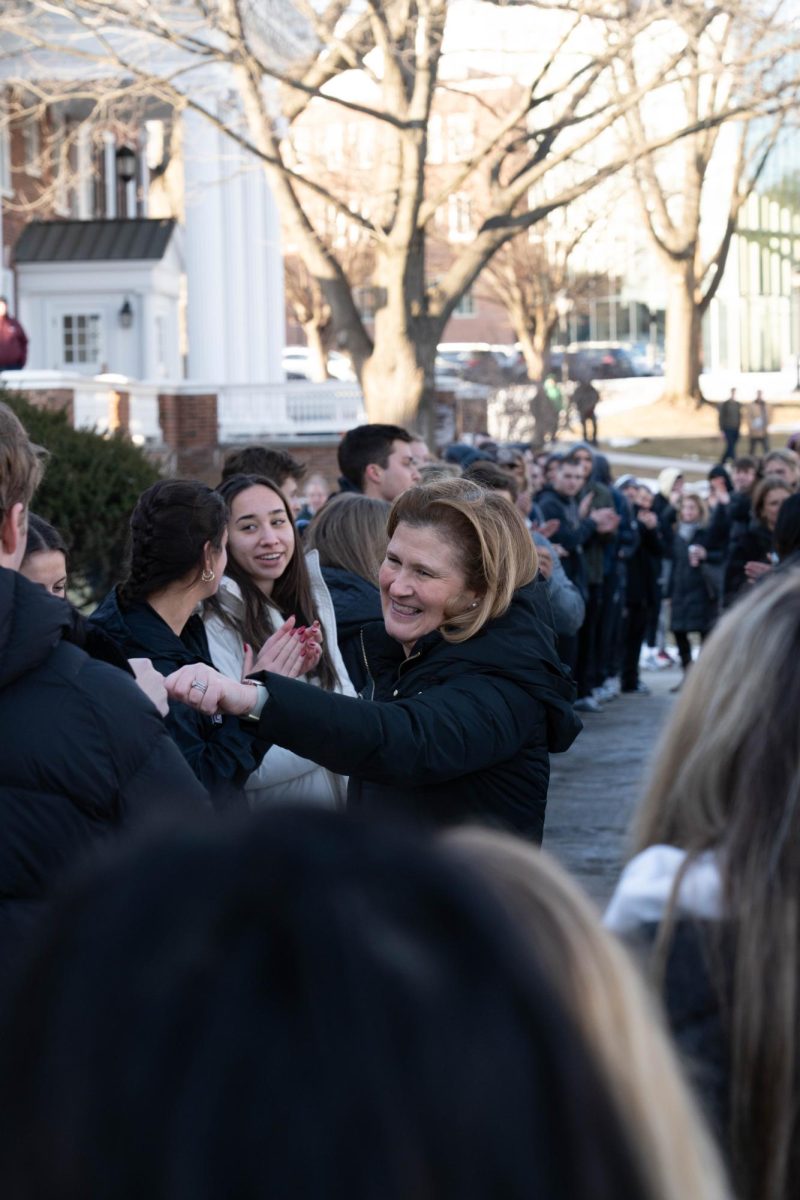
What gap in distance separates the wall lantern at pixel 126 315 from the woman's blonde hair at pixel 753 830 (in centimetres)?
Result: 2941

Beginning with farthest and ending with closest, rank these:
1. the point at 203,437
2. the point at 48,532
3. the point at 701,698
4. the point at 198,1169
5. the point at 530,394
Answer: the point at 530,394 → the point at 203,437 → the point at 48,532 → the point at 701,698 → the point at 198,1169

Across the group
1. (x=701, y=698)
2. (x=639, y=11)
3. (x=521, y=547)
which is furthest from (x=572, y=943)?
(x=639, y=11)

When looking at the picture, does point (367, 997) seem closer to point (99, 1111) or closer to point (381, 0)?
point (99, 1111)

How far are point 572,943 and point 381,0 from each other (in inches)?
709

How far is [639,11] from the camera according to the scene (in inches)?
701

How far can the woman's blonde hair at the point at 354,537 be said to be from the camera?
20.4 feet

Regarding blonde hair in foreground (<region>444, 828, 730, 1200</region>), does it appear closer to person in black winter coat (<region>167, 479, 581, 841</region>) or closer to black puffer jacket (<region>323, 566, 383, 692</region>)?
person in black winter coat (<region>167, 479, 581, 841</region>)

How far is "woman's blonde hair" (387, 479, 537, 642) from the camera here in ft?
14.3

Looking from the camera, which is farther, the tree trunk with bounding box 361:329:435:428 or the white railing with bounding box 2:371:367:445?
the white railing with bounding box 2:371:367:445

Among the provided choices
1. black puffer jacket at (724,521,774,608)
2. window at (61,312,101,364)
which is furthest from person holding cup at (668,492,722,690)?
window at (61,312,101,364)

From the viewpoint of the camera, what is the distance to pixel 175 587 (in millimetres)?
4703

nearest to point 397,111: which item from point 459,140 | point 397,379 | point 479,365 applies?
point 397,379

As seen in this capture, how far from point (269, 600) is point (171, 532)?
94cm

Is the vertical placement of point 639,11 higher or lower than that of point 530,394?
higher
